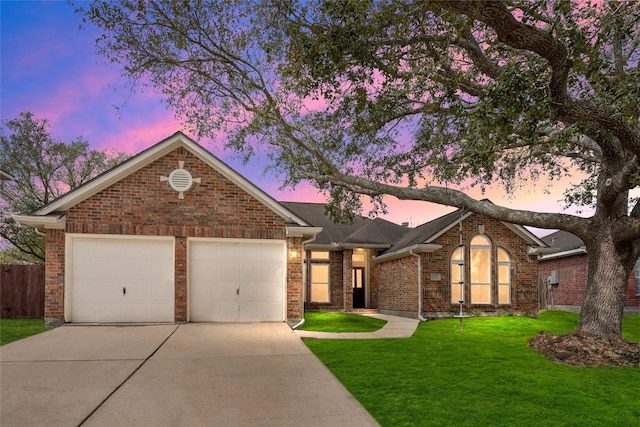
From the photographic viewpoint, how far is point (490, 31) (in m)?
11.0

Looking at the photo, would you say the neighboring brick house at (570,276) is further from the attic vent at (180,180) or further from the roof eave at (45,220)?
the roof eave at (45,220)

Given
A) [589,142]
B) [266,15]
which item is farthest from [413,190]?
[266,15]

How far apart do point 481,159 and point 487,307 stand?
9.21 m

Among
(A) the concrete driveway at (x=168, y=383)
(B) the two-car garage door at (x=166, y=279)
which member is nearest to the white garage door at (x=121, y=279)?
(B) the two-car garage door at (x=166, y=279)

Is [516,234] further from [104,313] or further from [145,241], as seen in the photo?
[104,313]

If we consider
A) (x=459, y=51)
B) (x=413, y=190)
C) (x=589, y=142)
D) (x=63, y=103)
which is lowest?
(x=413, y=190)

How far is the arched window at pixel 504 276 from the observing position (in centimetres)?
1788

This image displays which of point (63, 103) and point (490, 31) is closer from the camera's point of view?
point (490, 31)

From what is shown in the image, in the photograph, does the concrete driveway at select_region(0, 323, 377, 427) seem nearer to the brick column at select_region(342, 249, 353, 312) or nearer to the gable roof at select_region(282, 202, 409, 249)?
the brick column at select_region(342, 249, 353, 312)

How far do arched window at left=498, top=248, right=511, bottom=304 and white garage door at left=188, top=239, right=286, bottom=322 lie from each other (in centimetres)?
994

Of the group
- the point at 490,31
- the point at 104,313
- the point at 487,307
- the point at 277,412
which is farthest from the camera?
the point at 487,307

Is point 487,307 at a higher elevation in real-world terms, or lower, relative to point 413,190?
lower

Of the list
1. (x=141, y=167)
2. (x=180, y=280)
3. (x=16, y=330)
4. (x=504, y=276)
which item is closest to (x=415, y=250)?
(x=504, y=276)

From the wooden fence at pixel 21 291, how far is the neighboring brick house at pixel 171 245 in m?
4.94
